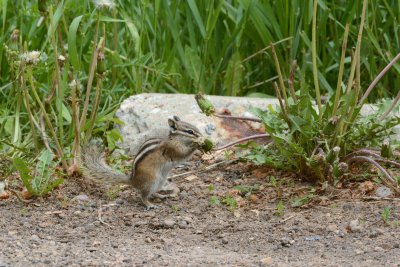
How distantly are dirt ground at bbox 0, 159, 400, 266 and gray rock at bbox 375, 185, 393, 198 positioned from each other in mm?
35

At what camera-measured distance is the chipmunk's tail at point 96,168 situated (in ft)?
18.2

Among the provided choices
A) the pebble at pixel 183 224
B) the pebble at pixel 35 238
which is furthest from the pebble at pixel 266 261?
the pebble at pixel 35 238

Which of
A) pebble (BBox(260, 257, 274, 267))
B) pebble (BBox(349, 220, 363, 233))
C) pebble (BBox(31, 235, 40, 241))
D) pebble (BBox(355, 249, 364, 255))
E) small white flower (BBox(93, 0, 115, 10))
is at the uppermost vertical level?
small white flower (BBox(93, 0, 115, 10))

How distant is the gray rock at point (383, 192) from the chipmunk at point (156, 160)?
105cm

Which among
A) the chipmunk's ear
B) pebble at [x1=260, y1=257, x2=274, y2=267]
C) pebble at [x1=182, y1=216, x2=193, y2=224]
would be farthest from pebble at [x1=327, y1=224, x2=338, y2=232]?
the chipmunk's ear

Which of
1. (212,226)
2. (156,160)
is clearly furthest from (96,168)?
(212,226)

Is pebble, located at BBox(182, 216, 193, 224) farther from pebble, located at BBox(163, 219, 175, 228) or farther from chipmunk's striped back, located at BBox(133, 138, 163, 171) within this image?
chipmunk's striped back, located at BBox(133, 138, 163, 171)

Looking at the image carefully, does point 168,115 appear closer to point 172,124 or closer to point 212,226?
point 172,124

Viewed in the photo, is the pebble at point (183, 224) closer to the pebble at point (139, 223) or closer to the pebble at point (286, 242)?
the pebble at point (139, 223)

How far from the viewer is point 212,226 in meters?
5.12

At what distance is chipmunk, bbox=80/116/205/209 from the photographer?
5.39m

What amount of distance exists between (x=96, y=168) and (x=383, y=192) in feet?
5.51

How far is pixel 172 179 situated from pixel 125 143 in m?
0.69

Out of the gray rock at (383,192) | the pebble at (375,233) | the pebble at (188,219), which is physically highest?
the pebble at (375,233)
